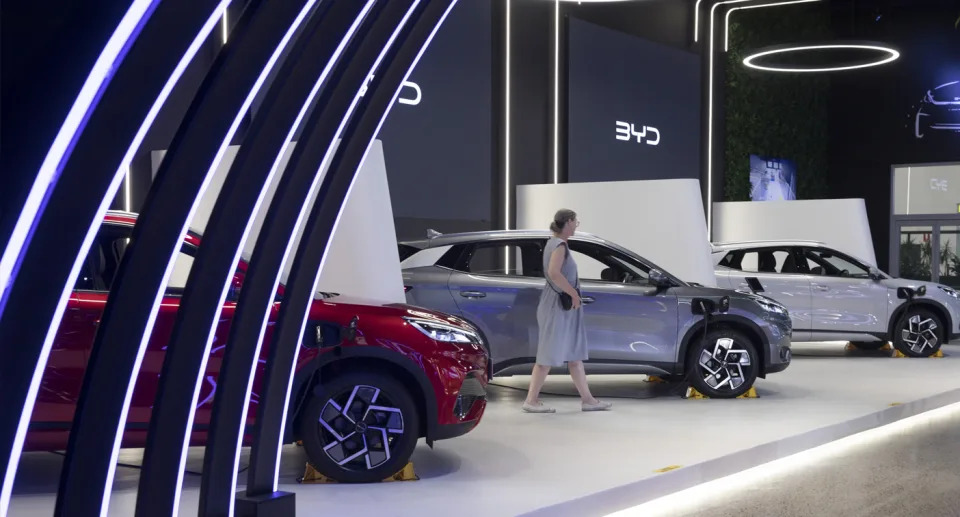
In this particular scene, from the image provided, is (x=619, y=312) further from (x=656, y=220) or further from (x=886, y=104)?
(x=886, y=104)

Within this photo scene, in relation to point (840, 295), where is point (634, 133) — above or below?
above

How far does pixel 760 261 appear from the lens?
1511 centimetres

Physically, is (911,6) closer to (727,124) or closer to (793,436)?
(727,124)

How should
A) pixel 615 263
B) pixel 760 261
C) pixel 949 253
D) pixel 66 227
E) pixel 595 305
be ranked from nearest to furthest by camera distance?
1. pixel 66 227
2. pixel 595 305
3. pixel 615 263
4. pixel 760 261
5. pixel 949 253

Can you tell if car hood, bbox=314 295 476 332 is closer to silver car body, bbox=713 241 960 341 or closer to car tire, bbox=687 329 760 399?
car tire, bbox=687 329 760 399

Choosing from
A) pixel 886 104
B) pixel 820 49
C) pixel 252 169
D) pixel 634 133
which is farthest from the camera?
pixel 886 104

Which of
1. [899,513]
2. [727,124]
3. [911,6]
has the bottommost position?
[899,513]

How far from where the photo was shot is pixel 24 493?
6164mm

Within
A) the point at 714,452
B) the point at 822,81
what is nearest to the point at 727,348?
the point at 714,452

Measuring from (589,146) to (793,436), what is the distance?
1056 centimetres

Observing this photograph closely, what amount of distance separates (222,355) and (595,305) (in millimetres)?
5149

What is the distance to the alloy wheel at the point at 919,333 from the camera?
14977 mm

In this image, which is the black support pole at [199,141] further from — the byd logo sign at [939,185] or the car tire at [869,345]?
the byd logo sign at [939,185]

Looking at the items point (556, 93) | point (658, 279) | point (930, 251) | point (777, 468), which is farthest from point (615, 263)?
point (930, 251)
